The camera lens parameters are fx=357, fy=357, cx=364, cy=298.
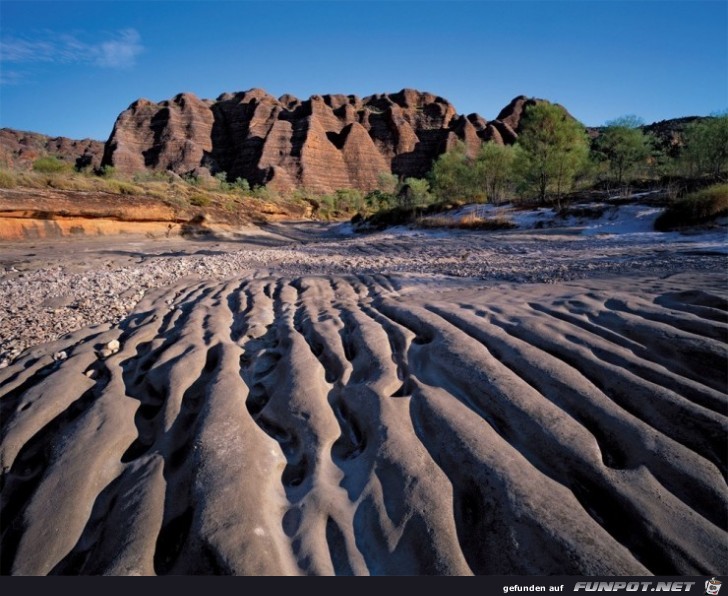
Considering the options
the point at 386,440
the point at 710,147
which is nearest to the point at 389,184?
the point at 710,147

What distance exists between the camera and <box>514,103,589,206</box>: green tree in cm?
2045

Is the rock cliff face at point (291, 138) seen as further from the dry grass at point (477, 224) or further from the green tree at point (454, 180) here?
the dry grass at point (477, 224)

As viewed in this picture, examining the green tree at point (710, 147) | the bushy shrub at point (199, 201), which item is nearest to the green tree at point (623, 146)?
the green tree at point (710, 147)

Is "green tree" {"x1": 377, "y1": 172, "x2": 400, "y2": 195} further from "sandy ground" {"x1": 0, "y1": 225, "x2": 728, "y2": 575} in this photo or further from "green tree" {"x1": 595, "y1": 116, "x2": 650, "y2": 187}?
"sandy ground" {"x1": 0, "y1": 225, "x2": 728, "y2": 575}

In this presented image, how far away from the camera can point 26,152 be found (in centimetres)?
6631

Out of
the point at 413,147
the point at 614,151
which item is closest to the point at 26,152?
the point at 413,147

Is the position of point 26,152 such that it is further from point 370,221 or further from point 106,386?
point 106,386

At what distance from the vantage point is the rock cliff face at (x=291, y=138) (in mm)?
66188

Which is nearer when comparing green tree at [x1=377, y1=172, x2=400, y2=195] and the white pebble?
the white pebble

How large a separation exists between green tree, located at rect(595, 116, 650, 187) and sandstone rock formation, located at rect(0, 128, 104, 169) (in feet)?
264

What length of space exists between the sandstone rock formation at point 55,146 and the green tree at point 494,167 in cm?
7254

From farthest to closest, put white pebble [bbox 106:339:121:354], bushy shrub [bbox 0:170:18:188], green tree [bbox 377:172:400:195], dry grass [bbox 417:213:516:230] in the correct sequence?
1. green tree [bbox 377:172:400:195]
2. dry grass [bbox 417:213:516:230]
3. bushy shrub [bbox 0:170:18:188]
4. white pebble [bbox 106:339:121:354]

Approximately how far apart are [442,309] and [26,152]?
307ft

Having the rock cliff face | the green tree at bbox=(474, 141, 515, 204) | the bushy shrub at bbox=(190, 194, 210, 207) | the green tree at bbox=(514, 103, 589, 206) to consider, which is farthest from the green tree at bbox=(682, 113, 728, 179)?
the rock cliff face
